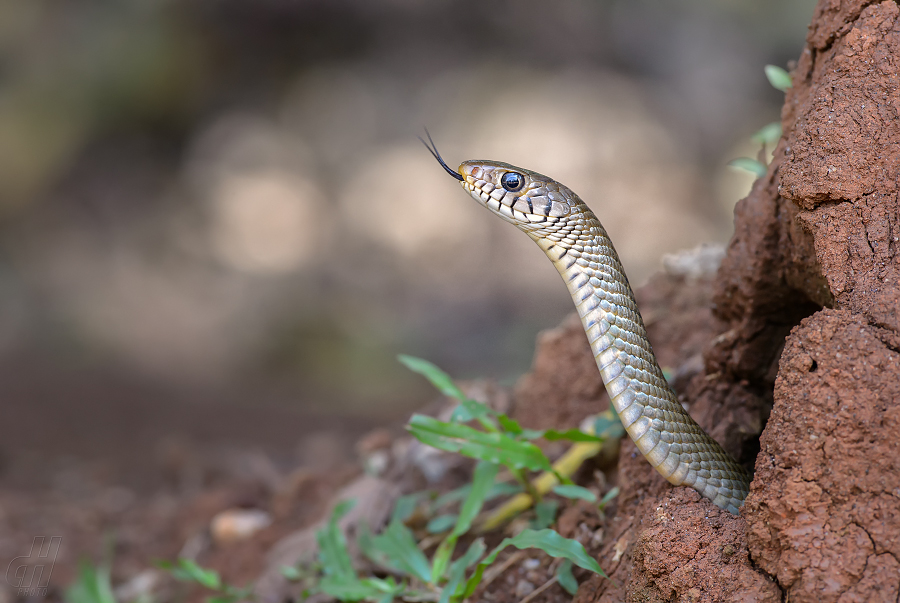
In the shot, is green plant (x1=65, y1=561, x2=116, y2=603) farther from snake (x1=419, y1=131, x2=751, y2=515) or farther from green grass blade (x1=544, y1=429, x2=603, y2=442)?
snake (x1=419, y1=131, x2=751, y2=515)

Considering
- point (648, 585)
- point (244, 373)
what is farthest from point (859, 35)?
point (244, 373)

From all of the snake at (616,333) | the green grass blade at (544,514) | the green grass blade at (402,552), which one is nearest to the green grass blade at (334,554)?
the green grass blade at (402,552)

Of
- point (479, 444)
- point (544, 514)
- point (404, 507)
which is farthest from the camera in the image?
point (404, 507)

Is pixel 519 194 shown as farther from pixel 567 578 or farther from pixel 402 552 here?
pixel 402 552

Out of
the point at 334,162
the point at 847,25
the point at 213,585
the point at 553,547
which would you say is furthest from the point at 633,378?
the point at 334,162

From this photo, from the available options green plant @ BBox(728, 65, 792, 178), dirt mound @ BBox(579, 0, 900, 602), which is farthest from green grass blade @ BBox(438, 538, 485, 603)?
green plant @ BBox(728, 65, 792, 178)

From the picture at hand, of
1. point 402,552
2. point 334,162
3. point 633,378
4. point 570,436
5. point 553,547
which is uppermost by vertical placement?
point 334,162
